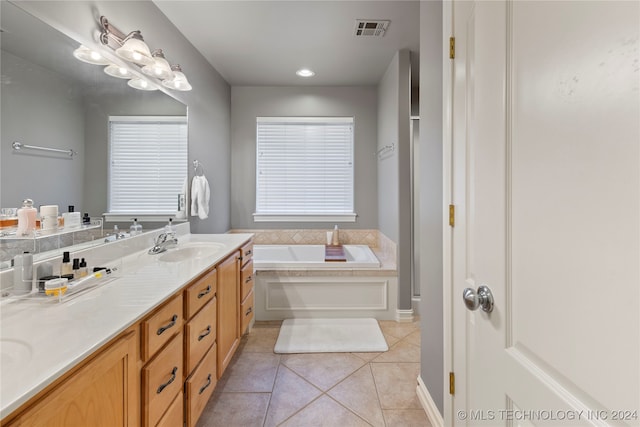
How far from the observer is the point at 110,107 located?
5.58ft

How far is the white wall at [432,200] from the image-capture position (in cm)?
150

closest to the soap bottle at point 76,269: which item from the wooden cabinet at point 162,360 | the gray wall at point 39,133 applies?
the gray wall at point 39,133

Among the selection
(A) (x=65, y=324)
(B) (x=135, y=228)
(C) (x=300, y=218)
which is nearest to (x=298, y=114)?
(C) (x=300, y=218)

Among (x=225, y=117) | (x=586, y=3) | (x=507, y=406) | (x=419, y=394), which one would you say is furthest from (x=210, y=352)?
(x=225, y=117)

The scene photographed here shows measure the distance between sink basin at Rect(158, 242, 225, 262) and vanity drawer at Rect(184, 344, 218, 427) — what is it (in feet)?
2.09

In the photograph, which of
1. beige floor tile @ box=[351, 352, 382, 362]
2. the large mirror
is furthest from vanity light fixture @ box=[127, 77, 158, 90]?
beige floor tile @ box=[351, 352, 382, 362]

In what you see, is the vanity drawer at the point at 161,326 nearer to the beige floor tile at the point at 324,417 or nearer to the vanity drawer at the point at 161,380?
the vanity drawer at the point at 161,380

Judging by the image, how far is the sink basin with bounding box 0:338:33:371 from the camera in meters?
0.67

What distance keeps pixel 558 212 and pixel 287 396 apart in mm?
1816

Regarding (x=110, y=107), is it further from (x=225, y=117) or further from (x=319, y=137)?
(x=319, y=137)

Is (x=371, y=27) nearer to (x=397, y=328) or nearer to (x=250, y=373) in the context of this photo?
(x=397, y=328)

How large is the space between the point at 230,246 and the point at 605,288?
1942 mm

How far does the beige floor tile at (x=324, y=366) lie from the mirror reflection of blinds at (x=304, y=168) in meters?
1.93

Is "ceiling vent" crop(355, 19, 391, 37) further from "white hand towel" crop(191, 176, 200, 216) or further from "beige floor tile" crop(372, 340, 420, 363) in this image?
"beige floor tile" crop(372, 340, 420, 363)
